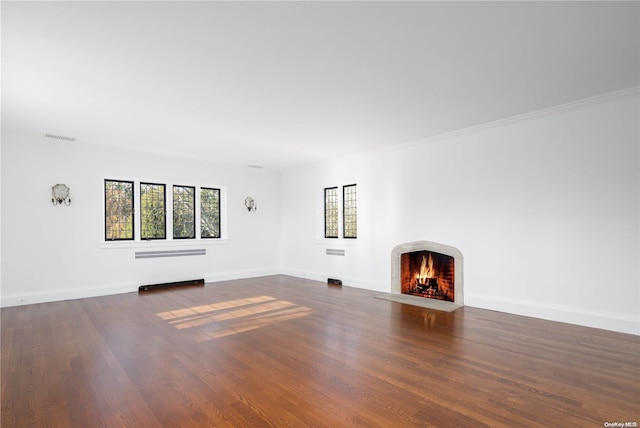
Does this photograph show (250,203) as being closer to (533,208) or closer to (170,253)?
(170,253)

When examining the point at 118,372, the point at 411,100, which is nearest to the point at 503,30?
the point at 411,100

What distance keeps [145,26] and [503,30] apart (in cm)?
280

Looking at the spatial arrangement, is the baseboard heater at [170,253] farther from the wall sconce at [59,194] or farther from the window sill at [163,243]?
the wall sconce at [59,194]

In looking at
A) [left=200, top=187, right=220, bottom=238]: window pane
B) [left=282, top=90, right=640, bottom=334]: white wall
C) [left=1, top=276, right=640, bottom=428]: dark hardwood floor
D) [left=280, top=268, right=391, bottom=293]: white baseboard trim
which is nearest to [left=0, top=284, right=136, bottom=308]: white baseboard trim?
[left=1, top=276, right=640, bottom=428]: dark hardwood floor

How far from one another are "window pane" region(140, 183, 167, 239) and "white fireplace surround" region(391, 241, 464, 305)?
192 inches

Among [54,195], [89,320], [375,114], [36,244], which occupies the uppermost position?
[375,114]

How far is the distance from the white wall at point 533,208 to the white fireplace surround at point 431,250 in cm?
10

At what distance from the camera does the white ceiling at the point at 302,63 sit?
2482 mm

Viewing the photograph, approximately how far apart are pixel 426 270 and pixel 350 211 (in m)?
2.16

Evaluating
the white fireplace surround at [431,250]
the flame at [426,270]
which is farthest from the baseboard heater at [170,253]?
the flame at [426,270]

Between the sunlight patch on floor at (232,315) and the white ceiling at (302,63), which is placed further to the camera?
the sunlight patch on floor at (232,315)

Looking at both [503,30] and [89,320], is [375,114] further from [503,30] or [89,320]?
[89,320]

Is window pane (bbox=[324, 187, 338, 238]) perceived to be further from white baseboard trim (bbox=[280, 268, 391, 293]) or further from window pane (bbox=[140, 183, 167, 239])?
window pane (bbox=[140, 183, 167, 239])

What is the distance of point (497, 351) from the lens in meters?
3.47
